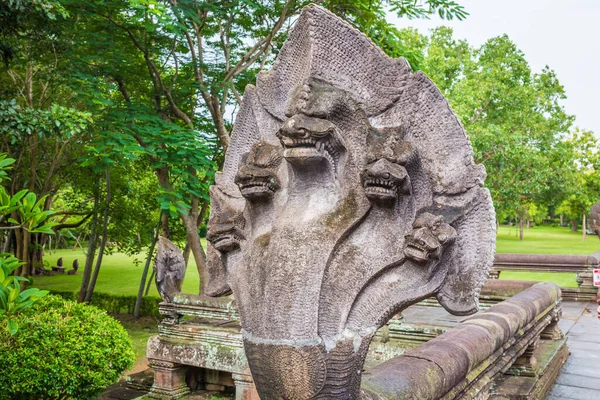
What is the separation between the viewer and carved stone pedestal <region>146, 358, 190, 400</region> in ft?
17.8

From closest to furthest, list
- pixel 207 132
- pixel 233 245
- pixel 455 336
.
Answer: pixel 233 245 < pixel 455 336 < pixel 207 132

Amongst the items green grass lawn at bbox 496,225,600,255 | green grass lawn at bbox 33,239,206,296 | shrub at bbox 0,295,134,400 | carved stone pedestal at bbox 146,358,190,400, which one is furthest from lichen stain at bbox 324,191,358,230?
green grass lawn at bbox 496,225,600,255

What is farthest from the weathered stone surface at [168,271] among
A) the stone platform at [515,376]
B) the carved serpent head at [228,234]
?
the carved serpent head at [228,234]

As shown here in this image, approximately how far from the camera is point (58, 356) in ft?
17.8

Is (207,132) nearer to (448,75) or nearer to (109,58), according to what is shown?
(109,58)

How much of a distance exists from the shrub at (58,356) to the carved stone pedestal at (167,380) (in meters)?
0.64

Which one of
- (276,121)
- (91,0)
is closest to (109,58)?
(91,0)

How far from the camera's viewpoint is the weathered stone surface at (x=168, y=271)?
5859mm

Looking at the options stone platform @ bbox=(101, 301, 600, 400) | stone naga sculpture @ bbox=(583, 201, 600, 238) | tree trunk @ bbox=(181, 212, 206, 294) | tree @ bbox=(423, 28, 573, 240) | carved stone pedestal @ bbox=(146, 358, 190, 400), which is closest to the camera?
stone platform @ bbox=(101, 301, 600, 400)

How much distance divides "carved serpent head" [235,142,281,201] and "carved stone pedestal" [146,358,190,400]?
12.7 feet

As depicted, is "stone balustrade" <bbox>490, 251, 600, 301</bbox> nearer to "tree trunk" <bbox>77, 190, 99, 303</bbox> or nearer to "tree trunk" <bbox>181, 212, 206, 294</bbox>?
"tree trunk" <bbox>181, 212, 206, 294</bbox>

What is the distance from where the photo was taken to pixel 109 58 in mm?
8430

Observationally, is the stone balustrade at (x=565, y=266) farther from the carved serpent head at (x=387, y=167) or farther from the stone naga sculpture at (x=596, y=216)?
the carved serpent head at (x=387, y=167)

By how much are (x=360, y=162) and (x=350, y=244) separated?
0.30 metres
